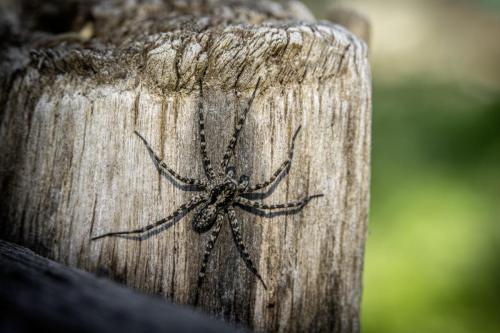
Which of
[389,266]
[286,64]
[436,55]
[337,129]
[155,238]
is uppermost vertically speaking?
[436,55]

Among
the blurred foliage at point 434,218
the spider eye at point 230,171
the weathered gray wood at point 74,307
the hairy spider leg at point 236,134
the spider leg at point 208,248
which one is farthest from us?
the blurred foliage at point 434,218

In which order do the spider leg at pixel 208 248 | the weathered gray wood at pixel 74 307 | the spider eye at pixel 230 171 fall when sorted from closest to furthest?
the weathered gray wood at pixel 74 307 < the spider leg at pixel 208 248 < the spider eye at pixel 230 171

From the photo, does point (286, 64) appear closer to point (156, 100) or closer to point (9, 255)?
point (156, 100)

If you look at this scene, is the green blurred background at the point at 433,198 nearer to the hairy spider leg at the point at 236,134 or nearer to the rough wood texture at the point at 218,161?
the rough wood texture at the point at 218,161

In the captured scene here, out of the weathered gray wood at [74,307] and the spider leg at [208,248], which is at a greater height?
the spider leg at [208,248]

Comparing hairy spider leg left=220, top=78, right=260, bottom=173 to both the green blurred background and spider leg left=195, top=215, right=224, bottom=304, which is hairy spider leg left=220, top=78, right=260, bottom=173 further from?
the green blurred background

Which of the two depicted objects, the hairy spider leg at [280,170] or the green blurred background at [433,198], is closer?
the hairy spider leg at [280,170]

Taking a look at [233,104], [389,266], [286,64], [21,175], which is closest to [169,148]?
[233,104]

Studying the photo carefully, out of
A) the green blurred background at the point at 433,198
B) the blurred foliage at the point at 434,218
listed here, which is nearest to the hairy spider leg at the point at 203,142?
the green blurred background at the point at 433,198
